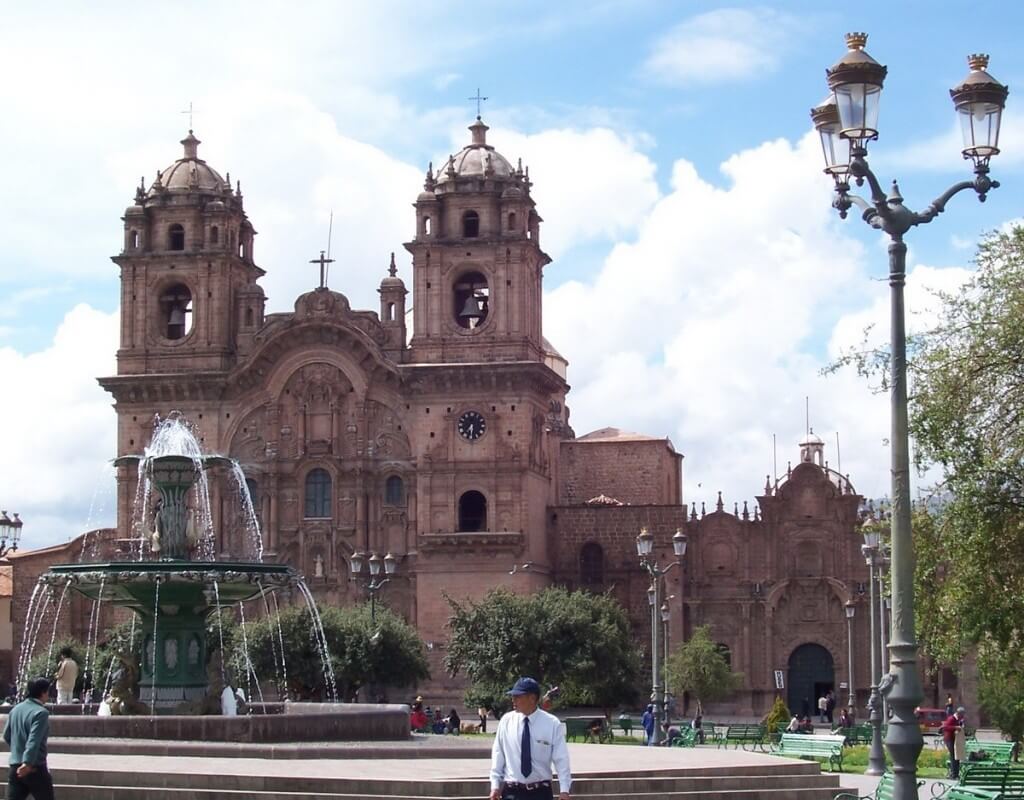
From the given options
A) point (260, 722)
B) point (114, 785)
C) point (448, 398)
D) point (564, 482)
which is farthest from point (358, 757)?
point (564, 482)

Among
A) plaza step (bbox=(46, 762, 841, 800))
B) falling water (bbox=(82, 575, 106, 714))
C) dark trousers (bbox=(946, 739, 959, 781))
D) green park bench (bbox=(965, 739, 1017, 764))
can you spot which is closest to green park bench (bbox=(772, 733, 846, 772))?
dark trousers (bbox=(946, 739, 959, 781))

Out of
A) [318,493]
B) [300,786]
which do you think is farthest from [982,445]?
[318,493]

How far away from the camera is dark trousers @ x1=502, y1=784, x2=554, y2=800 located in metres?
12.1

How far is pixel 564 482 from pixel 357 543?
12539 mm

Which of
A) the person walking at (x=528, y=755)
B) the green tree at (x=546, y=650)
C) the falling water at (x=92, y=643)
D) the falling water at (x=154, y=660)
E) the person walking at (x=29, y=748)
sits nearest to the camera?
the person walking at (x=528, y=755)

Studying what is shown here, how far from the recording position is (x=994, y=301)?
75.5 feet

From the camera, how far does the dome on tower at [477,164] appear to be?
62938mm

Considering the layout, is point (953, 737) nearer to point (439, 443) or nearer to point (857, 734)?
point (857, 734)

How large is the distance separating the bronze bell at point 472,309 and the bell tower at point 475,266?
0.03 m

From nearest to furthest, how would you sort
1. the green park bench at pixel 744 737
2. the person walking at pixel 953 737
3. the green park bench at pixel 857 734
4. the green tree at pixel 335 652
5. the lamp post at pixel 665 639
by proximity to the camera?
the person walking at pixel 953 737 → the green park bench at pixel 857 734 → the green park bench at pixel 744 737 → the green tree at pixel 335 652 → the lamp post at pixel 665 639

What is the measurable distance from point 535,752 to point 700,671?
152 ft

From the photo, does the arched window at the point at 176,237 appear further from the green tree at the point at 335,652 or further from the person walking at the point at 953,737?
the person walking at the point at 953,737

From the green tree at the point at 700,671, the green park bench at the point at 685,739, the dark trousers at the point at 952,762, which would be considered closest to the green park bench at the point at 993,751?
the dark trousers at the point at 952,762

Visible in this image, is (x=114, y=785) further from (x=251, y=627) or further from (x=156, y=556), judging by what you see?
(x=251, y=627)
